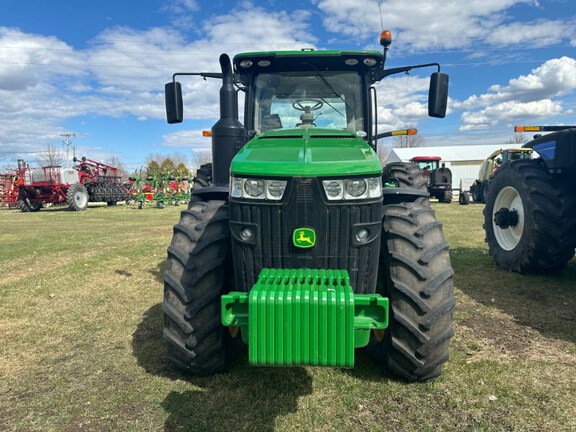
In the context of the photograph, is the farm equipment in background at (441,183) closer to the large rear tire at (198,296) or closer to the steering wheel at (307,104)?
the steering wheel at (307,104)

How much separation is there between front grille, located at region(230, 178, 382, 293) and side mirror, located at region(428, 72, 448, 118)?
A: 1.85m

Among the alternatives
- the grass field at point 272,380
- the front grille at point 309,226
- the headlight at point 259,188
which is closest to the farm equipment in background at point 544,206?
the grass field at point 272,380

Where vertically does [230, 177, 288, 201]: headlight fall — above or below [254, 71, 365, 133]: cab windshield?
below

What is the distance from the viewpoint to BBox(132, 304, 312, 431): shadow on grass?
102 inches

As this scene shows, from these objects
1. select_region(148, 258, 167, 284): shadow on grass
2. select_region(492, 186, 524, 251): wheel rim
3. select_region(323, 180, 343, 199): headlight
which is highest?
select_region(323, 180, 343, 199): headlight

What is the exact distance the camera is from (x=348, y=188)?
8.73 feet

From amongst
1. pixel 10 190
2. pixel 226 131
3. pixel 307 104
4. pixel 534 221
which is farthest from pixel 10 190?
pixel 534 221

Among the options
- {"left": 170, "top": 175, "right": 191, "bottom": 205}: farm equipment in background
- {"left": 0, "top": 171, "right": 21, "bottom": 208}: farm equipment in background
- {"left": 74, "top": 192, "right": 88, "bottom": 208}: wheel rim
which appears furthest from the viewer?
{"left": 170, "top": 175, "right": 191, "bottom": 205}: farm equipment in background

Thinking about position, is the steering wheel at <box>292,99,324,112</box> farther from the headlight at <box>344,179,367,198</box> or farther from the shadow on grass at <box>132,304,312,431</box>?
the shadow on grass at <box>132,304,312,431</box>

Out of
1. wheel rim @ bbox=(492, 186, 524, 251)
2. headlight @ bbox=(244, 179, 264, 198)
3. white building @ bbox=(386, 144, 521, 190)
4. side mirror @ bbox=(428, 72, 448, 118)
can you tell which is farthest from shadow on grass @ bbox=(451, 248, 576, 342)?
white building @ bbox=(386, 144, 521, 190)

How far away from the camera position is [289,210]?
105 inches

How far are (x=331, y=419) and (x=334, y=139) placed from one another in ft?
6.23

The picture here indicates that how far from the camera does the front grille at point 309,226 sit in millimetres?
2666

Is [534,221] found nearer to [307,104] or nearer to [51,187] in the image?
[307,104]
